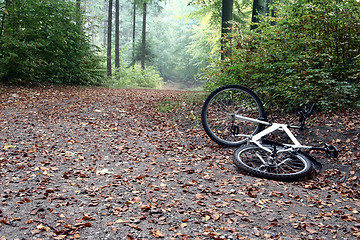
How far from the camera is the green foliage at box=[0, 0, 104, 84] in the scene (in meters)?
9.69

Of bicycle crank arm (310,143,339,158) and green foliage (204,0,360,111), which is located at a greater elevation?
green foliage (204,0,360,111)

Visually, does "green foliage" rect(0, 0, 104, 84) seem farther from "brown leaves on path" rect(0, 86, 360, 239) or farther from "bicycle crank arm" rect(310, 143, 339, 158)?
"bicycle crank arm" rect(310, 143, 339, 158)

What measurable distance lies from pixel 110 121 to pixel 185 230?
196 inches

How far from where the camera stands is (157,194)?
322 centimetres

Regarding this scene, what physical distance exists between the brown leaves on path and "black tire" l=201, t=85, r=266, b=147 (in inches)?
15.9

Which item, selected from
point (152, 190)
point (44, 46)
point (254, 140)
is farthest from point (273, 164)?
point (44, 46)

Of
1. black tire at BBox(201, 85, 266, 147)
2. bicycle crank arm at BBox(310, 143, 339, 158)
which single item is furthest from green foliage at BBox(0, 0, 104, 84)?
bicycle crank arm at BBox(310, 143, 339, 158)

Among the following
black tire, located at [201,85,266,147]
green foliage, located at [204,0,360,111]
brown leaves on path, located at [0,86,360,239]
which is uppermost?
green foliage, located at [204,0,360,111]

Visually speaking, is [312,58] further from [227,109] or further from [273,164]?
[273,164]

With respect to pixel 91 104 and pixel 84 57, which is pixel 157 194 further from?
pixel 84 57

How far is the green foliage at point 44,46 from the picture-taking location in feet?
31.8

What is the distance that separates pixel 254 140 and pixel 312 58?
8.56ft

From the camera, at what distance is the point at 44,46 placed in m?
10.8

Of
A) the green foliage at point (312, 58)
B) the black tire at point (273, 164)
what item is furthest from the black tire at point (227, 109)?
the green foliage at point (312, 58)
